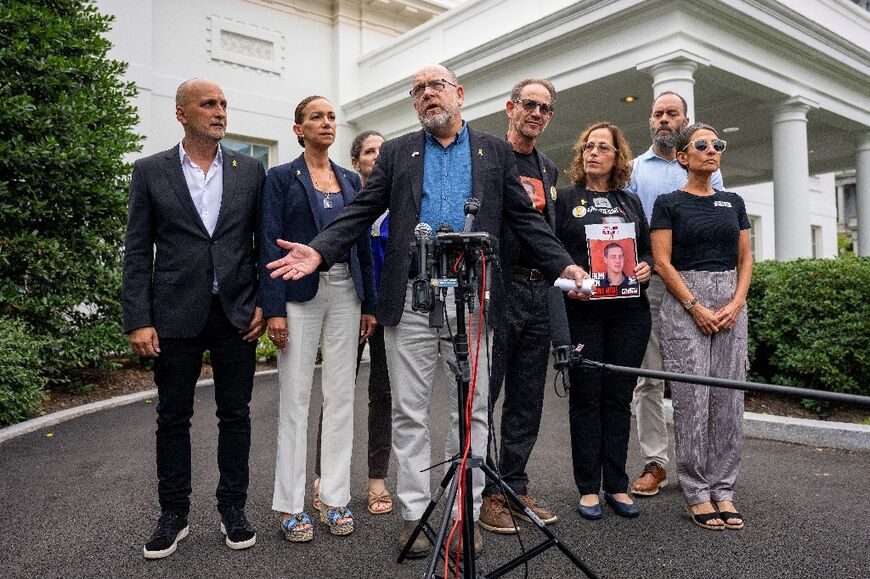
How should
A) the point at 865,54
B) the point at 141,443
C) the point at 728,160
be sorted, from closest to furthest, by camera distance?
the point at 141,443
the point at 865,54
the point at 728,160

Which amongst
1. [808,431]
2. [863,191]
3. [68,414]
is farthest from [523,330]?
[863,191]

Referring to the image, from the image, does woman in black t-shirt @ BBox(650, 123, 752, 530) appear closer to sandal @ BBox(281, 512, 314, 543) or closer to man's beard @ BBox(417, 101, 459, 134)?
man's beard @ BBox(417, 101, 459, 134)

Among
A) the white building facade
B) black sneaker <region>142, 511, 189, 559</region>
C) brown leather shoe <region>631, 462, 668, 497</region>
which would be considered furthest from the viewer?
the white building facade

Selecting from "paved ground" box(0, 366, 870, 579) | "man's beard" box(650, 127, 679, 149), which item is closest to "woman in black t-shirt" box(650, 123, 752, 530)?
"paved ground" box(0, 366, 870, 579)

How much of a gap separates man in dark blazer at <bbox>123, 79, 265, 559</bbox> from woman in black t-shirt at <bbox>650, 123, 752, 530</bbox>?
2320 mm

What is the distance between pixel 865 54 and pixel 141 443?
13724 mm

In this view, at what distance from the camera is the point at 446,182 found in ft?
10.1

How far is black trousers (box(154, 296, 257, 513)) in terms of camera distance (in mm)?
3211

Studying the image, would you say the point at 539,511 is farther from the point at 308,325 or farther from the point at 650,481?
the point at 308,325

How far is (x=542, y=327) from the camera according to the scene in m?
3.57

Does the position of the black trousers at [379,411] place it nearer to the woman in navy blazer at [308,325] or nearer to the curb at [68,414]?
the woman in navy blazer at [308,325]

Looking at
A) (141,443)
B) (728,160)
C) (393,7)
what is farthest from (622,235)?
(728,160)

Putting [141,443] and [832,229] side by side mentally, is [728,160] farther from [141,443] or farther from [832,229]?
[141,443]

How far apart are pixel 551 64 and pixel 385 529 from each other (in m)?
9.32
